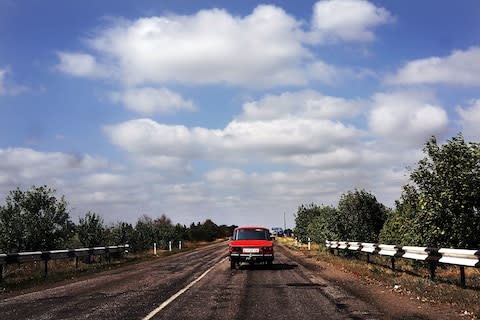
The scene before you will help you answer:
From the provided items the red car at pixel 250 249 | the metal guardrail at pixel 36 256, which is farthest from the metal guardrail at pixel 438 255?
the metal guardrail at pixel 36 256

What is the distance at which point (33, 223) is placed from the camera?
2753cm

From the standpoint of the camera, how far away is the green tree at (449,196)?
17.1 m

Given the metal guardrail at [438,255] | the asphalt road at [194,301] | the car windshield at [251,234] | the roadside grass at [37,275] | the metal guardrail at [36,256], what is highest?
the car windshield at [251,234]

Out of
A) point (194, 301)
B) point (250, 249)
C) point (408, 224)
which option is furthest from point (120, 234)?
point (194, 301)

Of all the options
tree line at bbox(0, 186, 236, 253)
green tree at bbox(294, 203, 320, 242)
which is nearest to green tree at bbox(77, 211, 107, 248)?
tree line at bbox(0, 186, 236, 253)

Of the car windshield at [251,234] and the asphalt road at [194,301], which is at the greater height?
the car windshield at [251,234]

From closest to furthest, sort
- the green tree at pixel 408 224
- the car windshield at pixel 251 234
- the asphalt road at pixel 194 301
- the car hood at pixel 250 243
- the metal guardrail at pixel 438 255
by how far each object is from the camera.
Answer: the asphalt road at pixel 194 301, the metal guardrail at pixel 438 255, the green tree at pixel 408 224, the car hood at pixel 250 243, the car windshield at pixel 251 234

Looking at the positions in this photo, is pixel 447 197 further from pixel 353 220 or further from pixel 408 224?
pixel 353 220

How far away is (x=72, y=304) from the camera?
36.0ft

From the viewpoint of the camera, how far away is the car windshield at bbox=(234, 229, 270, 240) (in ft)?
72.4

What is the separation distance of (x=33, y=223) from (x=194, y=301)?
19764 mm

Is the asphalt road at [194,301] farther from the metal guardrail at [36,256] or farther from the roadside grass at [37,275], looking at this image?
the metal guardrail at [36,256]

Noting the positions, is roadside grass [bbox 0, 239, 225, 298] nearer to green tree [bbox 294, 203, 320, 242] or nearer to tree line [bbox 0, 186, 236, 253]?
tree line [bbox 0, 186, 236, 253]

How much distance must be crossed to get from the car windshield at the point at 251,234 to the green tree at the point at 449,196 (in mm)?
6890
